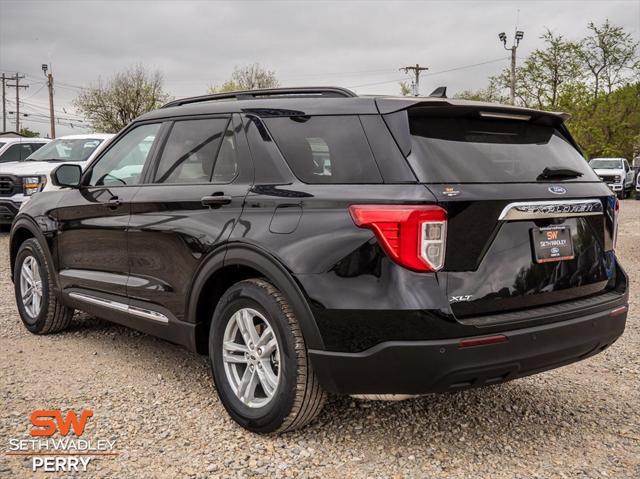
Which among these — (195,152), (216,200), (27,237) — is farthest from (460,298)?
(27,237)

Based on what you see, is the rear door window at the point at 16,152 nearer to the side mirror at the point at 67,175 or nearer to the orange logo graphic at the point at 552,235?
the side mirror at the point at 67,175

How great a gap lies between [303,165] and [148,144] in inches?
61.3

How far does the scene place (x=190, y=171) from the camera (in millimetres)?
4020

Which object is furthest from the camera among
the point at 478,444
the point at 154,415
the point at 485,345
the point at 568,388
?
the point at 568,388

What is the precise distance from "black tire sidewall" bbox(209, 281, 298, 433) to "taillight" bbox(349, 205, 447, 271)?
2.22 feet

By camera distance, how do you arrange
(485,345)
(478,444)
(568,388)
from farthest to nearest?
1. (568,388)
2. (478,444)
3. (485,345)

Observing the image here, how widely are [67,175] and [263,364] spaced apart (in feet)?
8.37

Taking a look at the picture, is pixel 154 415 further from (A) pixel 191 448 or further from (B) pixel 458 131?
(B) pixel 458 131

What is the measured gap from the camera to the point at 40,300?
546 centimetres

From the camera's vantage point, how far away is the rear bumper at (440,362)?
2.87 metres

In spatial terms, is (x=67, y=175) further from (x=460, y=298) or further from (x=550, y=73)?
(x=550, y=73)

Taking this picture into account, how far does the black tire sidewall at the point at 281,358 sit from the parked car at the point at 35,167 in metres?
8.54

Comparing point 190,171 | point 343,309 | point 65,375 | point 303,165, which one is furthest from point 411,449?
point 65,375

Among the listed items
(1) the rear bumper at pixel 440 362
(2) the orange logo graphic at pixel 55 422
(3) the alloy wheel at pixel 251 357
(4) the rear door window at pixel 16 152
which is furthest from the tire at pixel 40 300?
(4) the rear door window at pixel 16 152
